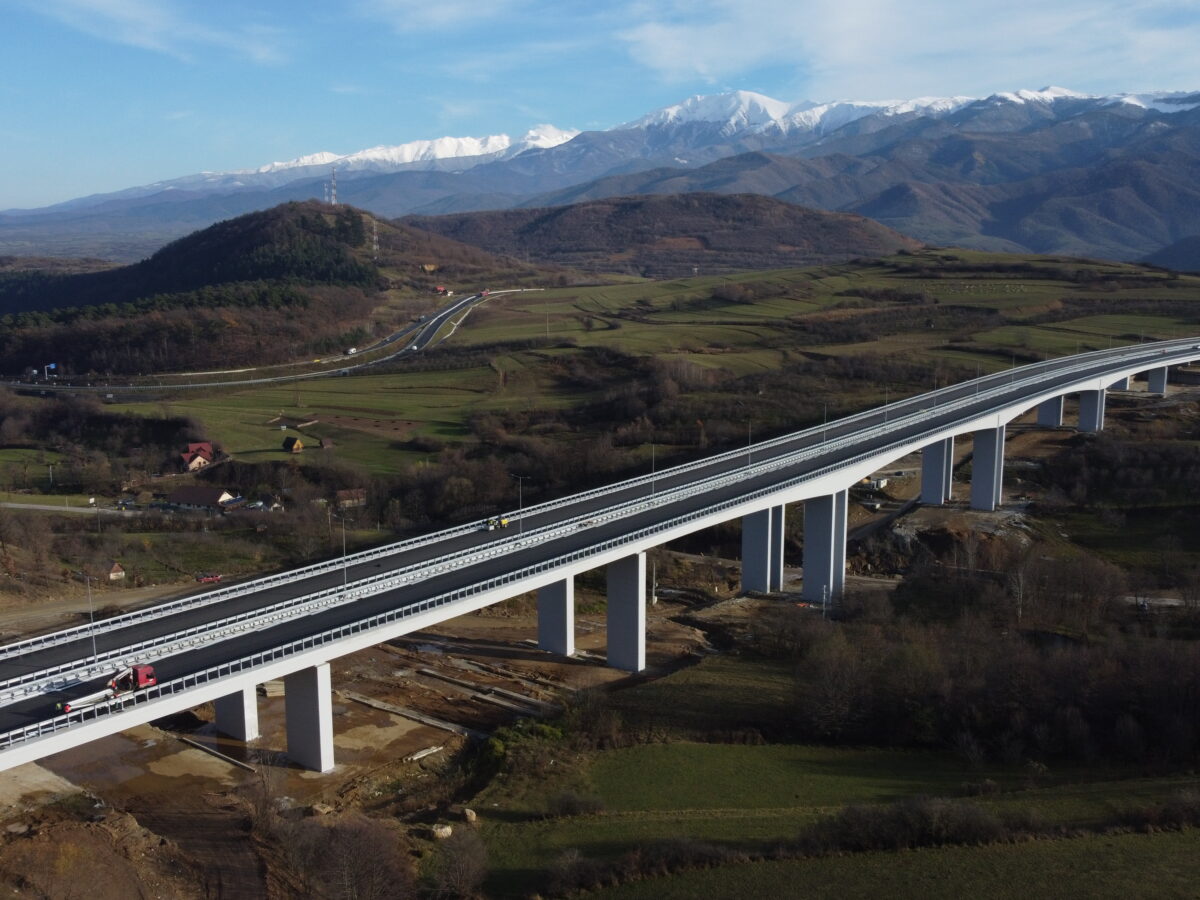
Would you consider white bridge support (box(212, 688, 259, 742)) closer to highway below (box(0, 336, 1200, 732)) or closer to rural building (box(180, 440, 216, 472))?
highway below (box(0, 336, 1200, 732))

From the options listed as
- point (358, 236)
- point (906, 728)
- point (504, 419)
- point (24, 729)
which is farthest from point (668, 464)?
point (358, 236)

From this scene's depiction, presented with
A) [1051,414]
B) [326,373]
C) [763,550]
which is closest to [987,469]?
[763,550]

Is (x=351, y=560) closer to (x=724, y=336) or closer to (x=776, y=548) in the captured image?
(x=776, y=548)

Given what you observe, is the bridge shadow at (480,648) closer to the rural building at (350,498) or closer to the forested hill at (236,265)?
the rural building at (350,498)

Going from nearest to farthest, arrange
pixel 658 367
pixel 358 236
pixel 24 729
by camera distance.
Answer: pixel 24 729 < pixel 658 367 < pixel 358 236

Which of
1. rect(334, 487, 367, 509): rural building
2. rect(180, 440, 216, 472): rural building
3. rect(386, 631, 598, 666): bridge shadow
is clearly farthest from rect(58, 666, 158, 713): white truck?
rect(180, 440, 216, 472): rural building

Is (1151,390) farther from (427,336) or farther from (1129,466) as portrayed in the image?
(427,336)
